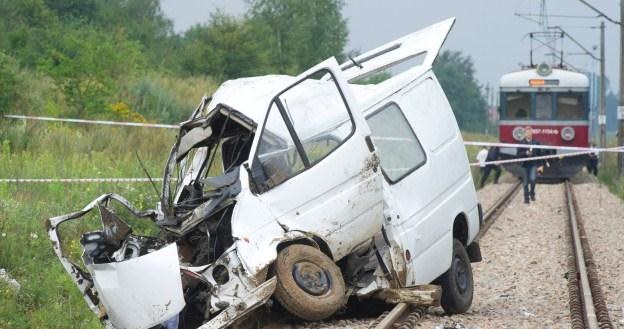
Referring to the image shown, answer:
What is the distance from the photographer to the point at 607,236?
A: 2033cm

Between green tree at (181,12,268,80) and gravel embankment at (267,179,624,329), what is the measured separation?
20.3 metres

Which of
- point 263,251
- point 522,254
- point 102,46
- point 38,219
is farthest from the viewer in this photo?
point 102,46

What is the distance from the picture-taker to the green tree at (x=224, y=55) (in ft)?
155

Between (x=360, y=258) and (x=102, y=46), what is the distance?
20.2 meters

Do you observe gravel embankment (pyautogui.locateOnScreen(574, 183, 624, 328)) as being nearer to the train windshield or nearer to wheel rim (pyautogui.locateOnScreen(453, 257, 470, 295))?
wheel rim (pyautogui.locateOnScreen(453, 257, 470, 295))

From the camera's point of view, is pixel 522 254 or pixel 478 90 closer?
pixel 522 254

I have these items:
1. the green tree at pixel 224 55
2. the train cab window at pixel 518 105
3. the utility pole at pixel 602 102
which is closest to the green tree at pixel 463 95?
the utility pole at pixel 602 102

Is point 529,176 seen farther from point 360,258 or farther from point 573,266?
point 360,258

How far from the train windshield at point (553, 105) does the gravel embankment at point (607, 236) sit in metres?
2.24

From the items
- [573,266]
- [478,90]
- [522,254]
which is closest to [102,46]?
[522,254]

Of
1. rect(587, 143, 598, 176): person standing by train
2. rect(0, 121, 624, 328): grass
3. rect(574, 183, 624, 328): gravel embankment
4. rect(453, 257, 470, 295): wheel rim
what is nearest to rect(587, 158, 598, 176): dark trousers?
rect(587, 143, 598, 176): person standing by train

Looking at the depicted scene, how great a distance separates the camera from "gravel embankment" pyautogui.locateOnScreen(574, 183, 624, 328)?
502 inches

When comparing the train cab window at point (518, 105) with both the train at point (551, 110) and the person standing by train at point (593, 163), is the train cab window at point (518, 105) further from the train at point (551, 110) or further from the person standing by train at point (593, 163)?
the person standing by train at point (593, 163)

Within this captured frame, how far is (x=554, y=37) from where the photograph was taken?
3953 cm
